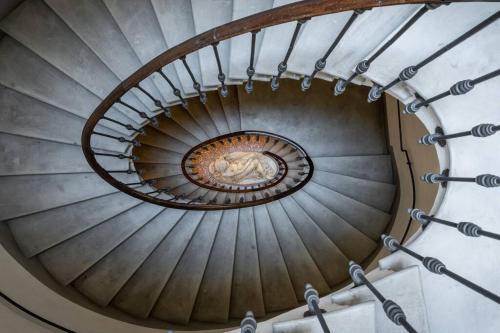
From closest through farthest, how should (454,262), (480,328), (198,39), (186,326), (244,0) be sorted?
(480,328)
(454,262)
(198,39)
(244,0)
(186,326)

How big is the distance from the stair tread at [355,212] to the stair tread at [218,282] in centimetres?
173

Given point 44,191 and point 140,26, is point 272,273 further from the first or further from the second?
point 140,26

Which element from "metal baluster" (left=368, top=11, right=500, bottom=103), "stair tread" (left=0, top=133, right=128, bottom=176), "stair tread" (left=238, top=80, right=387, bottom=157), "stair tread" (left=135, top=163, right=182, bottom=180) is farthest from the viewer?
"stair tread" (left=135, top=163, right=182, bottom=180)

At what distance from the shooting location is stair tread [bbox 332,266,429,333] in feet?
6.29

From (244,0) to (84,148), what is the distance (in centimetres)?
238

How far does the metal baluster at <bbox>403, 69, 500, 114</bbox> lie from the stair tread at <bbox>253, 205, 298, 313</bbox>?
3.60 m

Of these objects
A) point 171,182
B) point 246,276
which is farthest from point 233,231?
point 171,182

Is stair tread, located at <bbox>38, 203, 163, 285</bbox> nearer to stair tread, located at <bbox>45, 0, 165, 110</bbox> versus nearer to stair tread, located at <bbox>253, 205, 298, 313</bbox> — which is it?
stair tread, located at <bbox>253, 205, 298, 313</bbox>

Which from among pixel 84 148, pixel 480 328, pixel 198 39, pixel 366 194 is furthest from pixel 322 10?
pixel 366 194

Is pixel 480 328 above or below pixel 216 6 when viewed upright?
below

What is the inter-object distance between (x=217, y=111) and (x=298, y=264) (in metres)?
3.07

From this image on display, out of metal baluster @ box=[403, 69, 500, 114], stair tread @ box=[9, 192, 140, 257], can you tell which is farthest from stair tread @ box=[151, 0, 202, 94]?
stair tread @ box=[9, 192, 140, 257]

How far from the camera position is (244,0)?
2754 millimetres

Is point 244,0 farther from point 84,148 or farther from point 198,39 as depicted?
point 84,148
